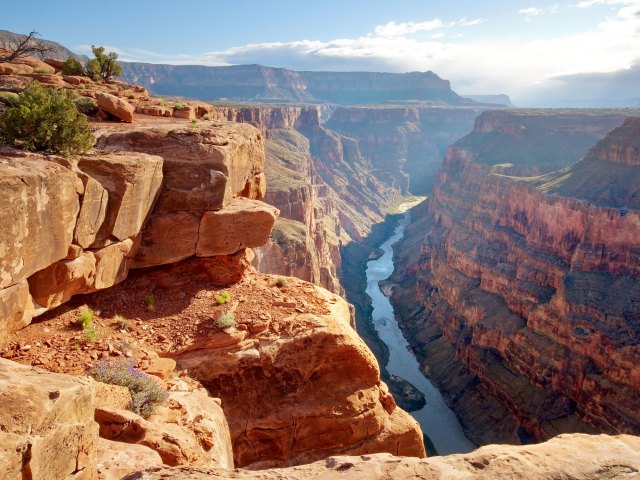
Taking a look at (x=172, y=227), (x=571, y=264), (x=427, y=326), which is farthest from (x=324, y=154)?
(x=172, y=227)

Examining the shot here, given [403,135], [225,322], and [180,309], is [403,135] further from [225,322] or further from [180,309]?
[225,322]

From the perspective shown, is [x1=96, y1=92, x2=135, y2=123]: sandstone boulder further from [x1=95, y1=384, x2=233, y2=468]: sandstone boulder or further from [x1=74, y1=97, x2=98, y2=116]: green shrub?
[x1=95, y1=384, x2=233, y2=468]: sandstone boulder

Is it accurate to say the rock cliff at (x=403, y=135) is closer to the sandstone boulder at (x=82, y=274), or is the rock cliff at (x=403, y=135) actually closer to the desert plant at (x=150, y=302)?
the desert plant at (x=150, y=302)

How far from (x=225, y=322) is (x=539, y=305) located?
146ft

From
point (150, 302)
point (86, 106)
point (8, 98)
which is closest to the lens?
point (150, 302)

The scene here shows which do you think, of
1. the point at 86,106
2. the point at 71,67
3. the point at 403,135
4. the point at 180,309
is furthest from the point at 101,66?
the point at 403,135

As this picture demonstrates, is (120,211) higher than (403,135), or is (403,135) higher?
(403,135)

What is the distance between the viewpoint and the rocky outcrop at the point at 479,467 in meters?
7.74

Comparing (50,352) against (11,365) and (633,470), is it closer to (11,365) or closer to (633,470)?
(11,365)

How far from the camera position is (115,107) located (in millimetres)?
18547

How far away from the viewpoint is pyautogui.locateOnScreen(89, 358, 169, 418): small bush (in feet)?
35.9

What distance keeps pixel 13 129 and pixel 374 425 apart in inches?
499

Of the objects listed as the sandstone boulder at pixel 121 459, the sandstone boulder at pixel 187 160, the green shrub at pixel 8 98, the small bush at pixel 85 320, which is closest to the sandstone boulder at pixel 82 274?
the small bush at pixel 85 320

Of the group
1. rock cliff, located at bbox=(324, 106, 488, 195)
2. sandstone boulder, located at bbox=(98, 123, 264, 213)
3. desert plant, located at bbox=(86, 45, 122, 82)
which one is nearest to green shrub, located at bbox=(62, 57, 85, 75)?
desert plant, located at bbox=(86, 45, 122, 82)
